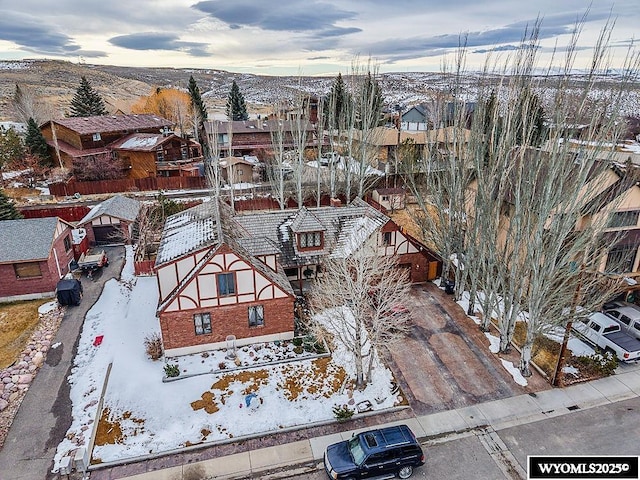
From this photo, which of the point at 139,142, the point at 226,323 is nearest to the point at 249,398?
the point at 226,323

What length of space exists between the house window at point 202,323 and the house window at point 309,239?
757 centimetres

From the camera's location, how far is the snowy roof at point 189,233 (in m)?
21.6

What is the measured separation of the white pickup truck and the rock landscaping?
2740cm

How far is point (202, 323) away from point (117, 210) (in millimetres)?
19223

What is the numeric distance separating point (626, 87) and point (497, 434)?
1394 cm

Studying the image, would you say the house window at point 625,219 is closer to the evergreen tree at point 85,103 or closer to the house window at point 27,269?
the house window at point 27,269

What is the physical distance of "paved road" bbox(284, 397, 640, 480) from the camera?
15070mm

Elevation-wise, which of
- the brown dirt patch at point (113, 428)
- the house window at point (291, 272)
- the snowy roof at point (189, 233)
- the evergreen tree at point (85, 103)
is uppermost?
the evergreen tree at point (85, 103)

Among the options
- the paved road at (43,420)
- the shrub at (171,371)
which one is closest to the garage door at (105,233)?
the paved road at (43,420)

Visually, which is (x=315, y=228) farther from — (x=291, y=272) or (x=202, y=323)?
(x=202, y=323)

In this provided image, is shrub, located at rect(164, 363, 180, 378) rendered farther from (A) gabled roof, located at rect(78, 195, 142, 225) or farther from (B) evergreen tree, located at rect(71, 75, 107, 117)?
(B) evergreen tree, located at rect(71, 75, 107, 117)

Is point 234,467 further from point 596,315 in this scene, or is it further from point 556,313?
point 596,315

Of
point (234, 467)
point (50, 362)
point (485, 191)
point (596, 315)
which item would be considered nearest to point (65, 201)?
point (50, 362)

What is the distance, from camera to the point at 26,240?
1045 inches
